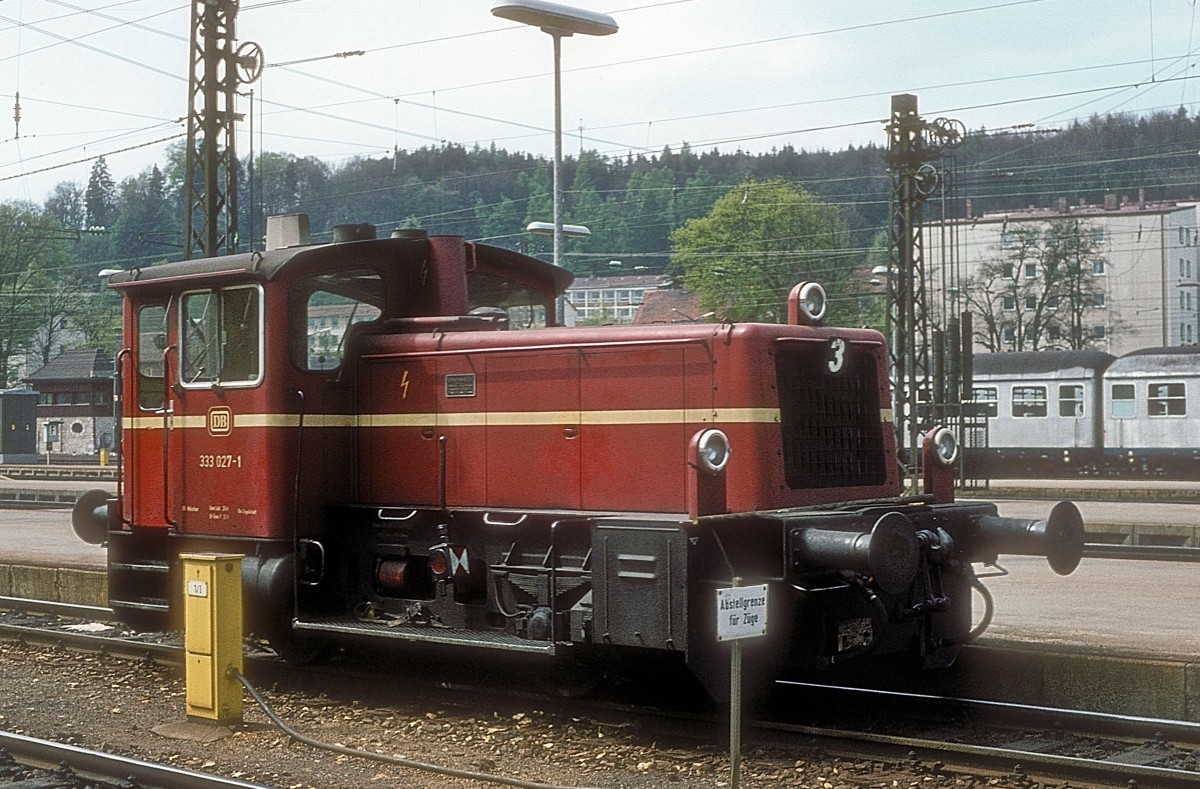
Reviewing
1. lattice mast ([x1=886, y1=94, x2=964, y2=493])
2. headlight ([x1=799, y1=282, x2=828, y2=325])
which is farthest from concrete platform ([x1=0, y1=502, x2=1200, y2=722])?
lattice mast ([x1=886, y1=94, x2=964, y2=493])

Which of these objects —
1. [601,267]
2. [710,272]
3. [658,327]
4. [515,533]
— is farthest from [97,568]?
[601,267]

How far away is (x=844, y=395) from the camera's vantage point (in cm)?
827

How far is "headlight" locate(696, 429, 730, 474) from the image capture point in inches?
281

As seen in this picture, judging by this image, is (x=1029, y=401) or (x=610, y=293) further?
(x=610, y=293)

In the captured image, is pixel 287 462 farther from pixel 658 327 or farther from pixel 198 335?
pixel 658 327

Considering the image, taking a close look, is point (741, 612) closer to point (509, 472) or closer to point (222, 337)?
point (509, 472)

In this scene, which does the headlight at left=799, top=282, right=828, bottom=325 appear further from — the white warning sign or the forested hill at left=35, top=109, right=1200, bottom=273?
the forested hill at left=35, top=109, right=1200, bottom=273

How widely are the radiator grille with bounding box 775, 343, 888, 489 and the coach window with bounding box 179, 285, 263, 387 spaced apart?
353 cm

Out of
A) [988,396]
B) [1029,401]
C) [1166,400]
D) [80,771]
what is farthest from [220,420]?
[988,396]

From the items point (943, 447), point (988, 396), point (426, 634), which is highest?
point (988, 396)

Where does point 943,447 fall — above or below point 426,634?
above

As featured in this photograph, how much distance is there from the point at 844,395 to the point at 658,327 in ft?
4.27

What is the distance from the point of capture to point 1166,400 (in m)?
33.7

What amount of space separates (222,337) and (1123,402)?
29867 millimetres
